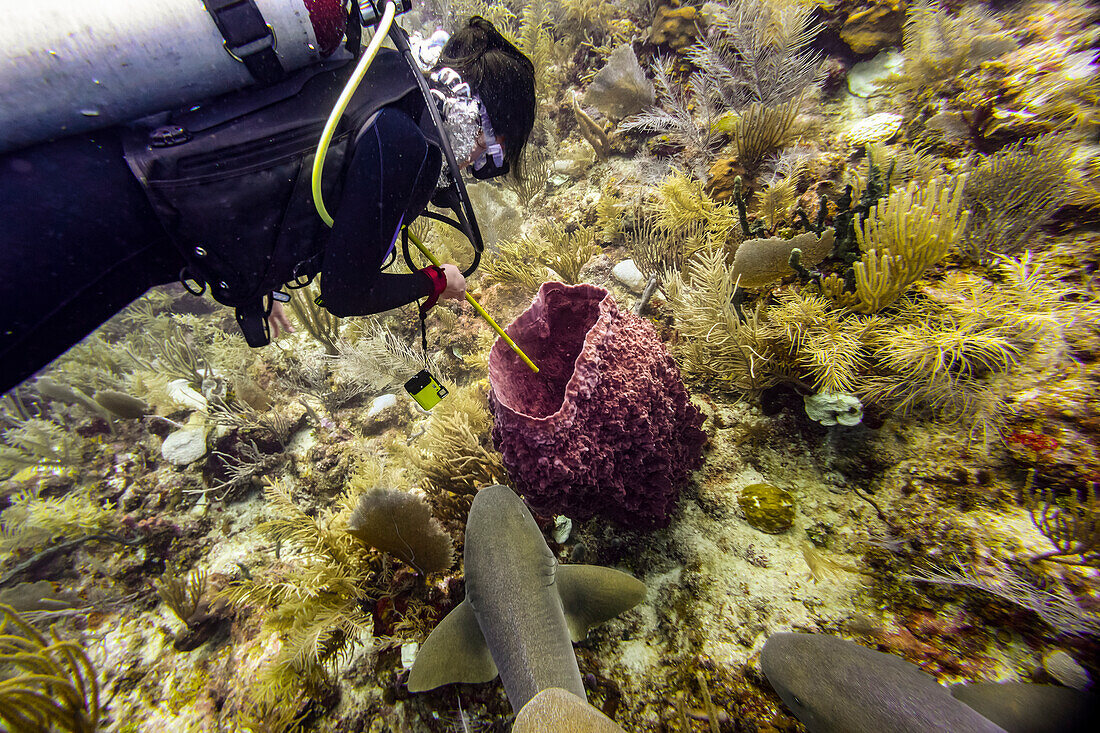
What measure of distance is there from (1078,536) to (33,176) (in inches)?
164

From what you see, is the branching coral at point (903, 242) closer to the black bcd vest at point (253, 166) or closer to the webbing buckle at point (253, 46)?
the black bcd vest at point (253, 166)

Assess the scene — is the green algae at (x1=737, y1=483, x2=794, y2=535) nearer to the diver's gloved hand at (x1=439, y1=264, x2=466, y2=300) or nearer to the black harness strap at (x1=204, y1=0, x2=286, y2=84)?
the diver's gloved hand at (x1=439, y1=264, x2=466, y2=300)

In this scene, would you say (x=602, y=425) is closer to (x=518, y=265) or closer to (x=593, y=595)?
(x=593, y=595)

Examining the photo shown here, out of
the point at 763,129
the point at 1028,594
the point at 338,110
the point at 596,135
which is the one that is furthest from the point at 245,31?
the point at 596,135

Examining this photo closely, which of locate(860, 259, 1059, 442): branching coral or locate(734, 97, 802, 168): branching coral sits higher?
locate(734, 97, 802, 168): branching coral

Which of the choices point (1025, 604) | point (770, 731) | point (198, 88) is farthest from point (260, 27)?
point (1025, 604)

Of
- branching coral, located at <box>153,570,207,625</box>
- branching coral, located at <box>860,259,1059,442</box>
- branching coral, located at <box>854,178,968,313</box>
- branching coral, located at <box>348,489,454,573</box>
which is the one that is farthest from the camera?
branching coral, located at <box>153,570,207,625</box>

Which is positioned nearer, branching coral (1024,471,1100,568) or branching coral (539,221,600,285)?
branching coral (1024,471,1100,568)

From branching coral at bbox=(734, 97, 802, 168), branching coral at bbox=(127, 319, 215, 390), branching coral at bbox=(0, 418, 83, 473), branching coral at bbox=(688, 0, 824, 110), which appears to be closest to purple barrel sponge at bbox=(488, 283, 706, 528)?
branching coral at bbox=(734, 97, 802, 168)

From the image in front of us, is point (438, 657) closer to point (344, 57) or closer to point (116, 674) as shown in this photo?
point (344, 57)

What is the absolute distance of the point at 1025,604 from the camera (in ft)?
4.66

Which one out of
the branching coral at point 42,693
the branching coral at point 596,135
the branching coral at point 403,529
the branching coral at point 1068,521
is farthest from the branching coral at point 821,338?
the branching coral at point 42,693

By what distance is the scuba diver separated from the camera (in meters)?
1.48

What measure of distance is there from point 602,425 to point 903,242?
1810 millimetres
